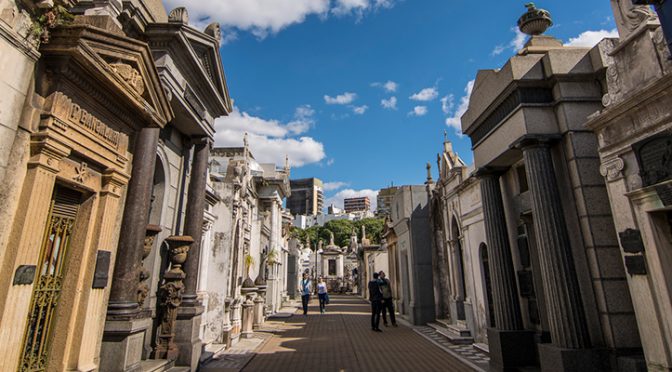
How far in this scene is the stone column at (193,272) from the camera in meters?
6.18

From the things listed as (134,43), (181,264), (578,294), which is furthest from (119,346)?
(578,294)

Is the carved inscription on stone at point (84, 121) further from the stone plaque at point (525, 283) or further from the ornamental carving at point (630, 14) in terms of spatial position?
the stone plaque at point (525, 283)

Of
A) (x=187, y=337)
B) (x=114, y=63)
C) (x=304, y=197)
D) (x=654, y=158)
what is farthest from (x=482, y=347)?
(x=304, y=197)

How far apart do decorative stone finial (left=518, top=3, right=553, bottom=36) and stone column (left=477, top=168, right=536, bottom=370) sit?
8.32 ft

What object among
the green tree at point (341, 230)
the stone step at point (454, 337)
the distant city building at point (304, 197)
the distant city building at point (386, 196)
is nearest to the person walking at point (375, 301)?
the stone step at point (454, 337)

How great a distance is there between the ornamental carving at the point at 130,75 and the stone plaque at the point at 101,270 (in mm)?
1899

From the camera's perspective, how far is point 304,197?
11412 centimetres

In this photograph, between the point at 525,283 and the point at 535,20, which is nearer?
the point at 535,20

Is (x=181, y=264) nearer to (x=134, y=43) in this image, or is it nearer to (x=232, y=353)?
(x=232, y=353)

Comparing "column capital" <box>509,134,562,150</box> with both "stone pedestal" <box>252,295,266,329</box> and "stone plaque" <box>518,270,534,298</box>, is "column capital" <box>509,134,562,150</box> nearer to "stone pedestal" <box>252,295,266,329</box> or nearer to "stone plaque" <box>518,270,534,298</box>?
"stone plaque" <box>518,270,534,298</box>

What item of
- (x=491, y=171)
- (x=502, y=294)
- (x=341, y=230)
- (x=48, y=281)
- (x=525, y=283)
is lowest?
(x=502, y=294)

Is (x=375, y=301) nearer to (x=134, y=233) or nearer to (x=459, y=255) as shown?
(x=459, y=255)

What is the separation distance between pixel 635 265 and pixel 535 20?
4.30 meters

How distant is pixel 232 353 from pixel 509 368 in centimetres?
611
